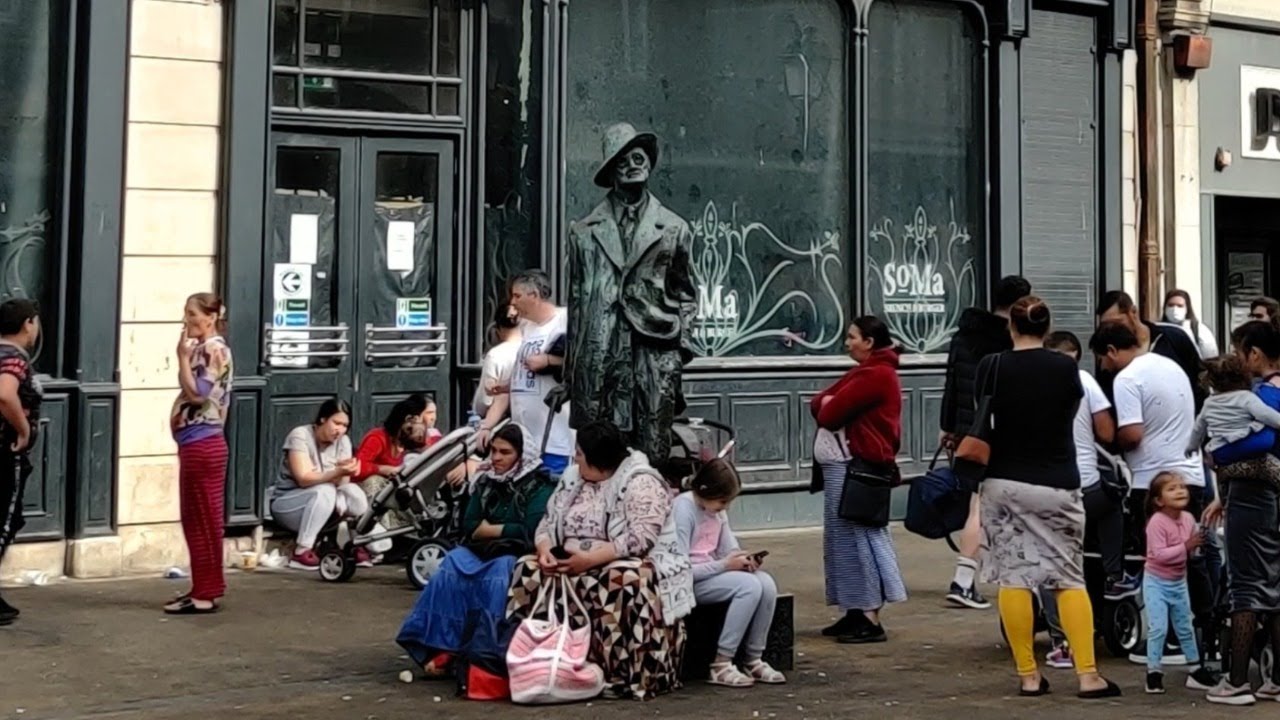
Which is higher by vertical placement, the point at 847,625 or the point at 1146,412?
the point at 1146,412

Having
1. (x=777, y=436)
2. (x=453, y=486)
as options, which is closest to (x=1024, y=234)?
(x=777, y=436)

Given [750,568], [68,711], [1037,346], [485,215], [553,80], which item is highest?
[553,80]

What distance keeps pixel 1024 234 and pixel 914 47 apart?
1742 millimetres

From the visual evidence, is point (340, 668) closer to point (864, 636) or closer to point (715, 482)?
point (715, 482)

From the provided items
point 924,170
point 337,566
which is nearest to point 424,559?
point 337,566

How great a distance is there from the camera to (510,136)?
1386 cm

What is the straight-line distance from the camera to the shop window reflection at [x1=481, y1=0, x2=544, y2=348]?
1380 centimetres

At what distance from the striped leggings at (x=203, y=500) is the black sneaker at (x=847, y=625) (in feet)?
10.6

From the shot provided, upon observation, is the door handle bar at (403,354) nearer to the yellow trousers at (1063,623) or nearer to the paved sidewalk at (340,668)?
the paved sidewalk at (340,668)

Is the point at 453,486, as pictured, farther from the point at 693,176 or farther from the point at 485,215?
the point at 693,176

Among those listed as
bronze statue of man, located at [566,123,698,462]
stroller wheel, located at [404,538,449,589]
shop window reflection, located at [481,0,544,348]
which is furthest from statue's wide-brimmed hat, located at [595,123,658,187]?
shop window reflection, located at [481,0,544,348]

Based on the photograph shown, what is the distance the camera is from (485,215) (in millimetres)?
13836

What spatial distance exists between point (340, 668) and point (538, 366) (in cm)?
211

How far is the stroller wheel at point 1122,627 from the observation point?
981 centimetres
